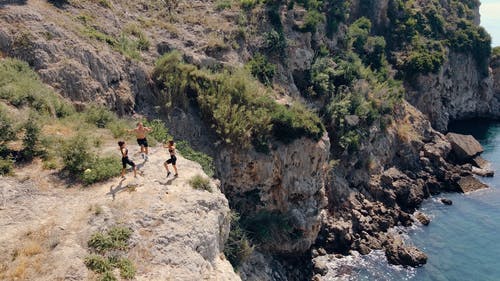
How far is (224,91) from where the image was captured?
31031 millimetres

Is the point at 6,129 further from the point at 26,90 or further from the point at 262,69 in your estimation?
the point at 262,69

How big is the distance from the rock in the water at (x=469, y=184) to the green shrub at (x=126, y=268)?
1577 inches

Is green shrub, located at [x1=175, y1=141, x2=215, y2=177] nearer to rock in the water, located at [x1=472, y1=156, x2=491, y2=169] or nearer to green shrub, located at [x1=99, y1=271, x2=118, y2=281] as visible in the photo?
green shrub, located at [x1=99, y1=271, x2=118, y2=281]

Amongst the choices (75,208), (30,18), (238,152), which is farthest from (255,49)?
(75,208)

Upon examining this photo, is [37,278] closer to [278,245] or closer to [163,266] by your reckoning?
[163,266]

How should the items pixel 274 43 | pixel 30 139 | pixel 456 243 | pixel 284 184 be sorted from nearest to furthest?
pixel 30 139
pixel 284 184
pixel 456 243
pixel 274 43

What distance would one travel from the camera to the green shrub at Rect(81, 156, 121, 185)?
19.3 metres

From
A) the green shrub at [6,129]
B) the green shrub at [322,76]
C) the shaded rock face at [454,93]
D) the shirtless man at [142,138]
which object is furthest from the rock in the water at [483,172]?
the green shrub at [6,129]

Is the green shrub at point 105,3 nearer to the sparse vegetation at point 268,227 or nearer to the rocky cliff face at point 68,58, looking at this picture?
the rocky cliff face at point 68,58

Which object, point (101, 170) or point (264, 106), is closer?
point (101, 170)

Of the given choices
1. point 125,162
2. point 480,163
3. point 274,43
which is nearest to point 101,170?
point 125,162

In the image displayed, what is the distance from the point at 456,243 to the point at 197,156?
23871 millimetres

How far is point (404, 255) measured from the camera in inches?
1312

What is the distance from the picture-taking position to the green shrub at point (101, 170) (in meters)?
19.3
